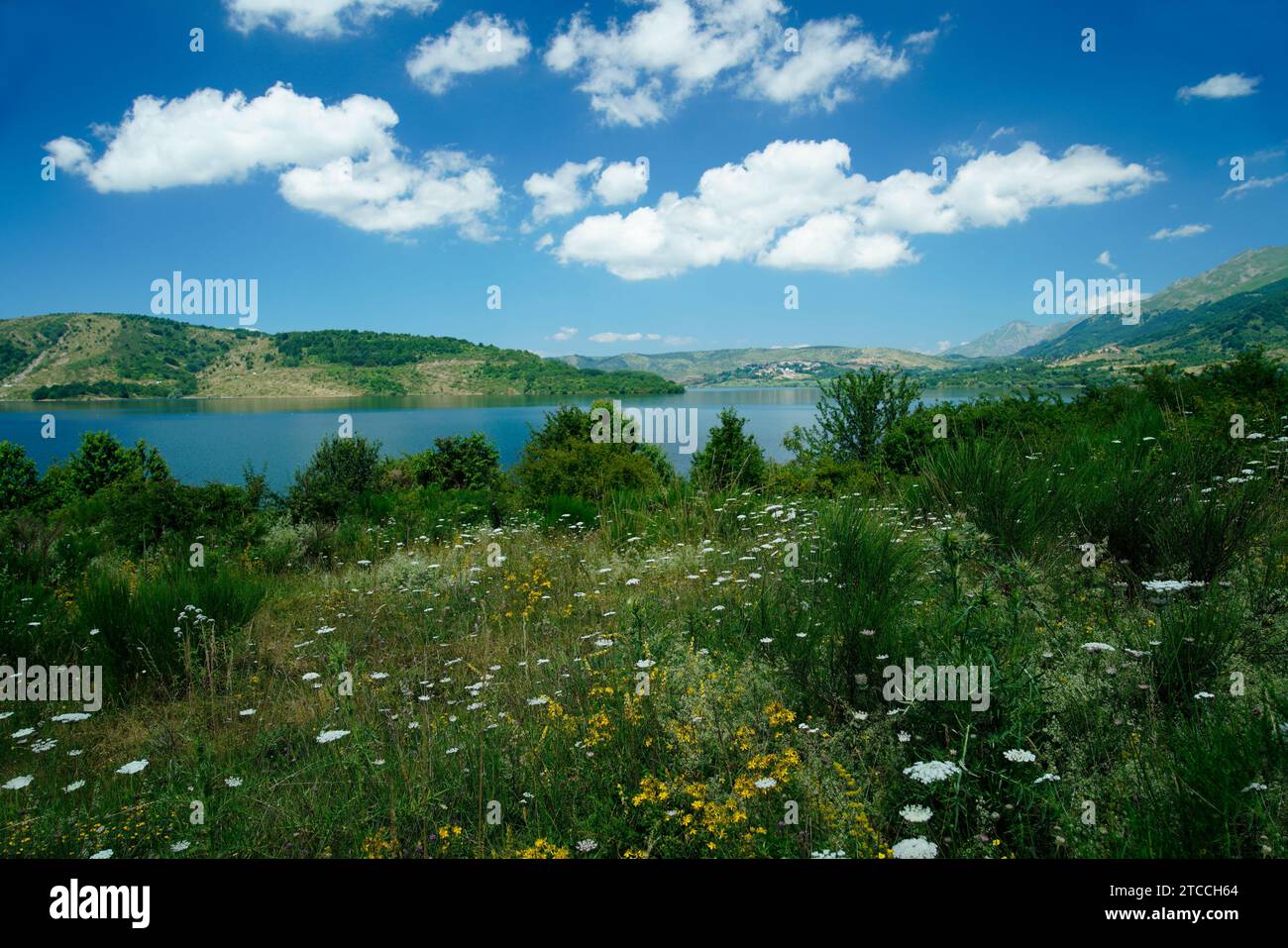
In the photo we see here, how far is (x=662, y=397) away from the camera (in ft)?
480

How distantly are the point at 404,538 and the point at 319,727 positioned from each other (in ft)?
24.9

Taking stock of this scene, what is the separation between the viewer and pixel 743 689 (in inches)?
121

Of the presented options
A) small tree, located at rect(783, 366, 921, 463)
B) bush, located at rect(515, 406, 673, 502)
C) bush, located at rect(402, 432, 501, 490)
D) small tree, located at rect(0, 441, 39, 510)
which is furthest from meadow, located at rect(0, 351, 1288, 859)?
small tree, located at rect(0, 441, 39, 510)

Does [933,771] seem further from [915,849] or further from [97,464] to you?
[97,464]

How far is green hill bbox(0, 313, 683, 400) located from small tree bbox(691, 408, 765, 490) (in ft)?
397

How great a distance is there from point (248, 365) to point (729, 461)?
602 ft

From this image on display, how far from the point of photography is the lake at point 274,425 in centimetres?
5812

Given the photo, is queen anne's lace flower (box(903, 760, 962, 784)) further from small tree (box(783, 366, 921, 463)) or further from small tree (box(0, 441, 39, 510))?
small tree (box(0, 441, 39, 510))

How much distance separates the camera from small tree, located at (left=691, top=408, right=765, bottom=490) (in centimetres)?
1151

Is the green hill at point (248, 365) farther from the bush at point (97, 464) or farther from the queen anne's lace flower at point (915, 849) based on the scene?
the queen anne's lace flower at point (915, 849)

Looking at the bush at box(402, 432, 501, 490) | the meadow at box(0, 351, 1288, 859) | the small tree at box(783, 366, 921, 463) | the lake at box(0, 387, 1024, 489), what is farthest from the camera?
the lake at box(0, 387, 1024, 489)

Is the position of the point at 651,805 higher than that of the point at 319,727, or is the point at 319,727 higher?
the point at 651,805
